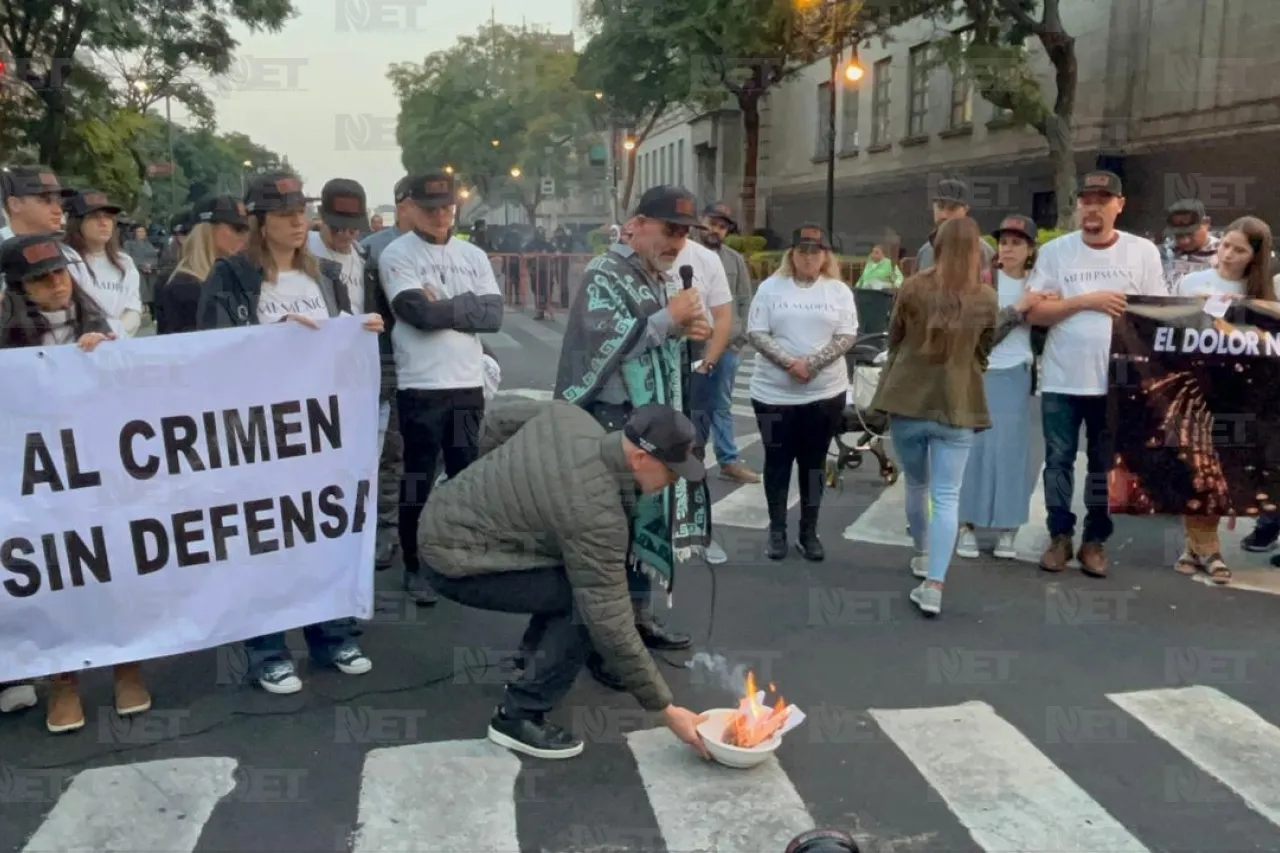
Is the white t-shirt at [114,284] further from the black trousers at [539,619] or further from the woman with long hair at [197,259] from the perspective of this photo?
the black trousers at [539,619]

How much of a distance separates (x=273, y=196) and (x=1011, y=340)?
402 centimetres

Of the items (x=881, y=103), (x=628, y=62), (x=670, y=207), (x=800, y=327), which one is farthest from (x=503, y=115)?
(x=670, y=207)

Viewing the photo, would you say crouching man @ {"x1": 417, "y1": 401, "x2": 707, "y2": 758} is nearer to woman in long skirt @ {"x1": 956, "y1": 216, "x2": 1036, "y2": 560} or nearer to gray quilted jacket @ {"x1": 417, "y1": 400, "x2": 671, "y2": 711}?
gray quilted jacket @ {"x1": 417, "y1": 400, "x2": 671, "y2": 711}

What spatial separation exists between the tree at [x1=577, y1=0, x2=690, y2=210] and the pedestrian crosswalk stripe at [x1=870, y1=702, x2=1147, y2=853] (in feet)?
95.2

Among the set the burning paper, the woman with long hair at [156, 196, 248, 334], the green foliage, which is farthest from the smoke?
the green foliage

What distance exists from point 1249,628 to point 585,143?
54.8 meters

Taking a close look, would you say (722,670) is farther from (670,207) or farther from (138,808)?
(138,808)

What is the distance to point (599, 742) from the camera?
4367 mm

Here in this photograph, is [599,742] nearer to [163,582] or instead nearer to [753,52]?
[163,582]

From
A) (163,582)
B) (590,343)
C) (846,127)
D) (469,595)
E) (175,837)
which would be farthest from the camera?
(846,127)

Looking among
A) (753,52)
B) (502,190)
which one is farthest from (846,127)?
(502,190)

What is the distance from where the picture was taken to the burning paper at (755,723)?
411 cm

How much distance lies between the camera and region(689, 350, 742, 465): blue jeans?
8414 mm

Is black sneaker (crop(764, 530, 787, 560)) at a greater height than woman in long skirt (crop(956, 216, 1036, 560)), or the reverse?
woman in long skirt (crop(956, 216, 1036, 560))
